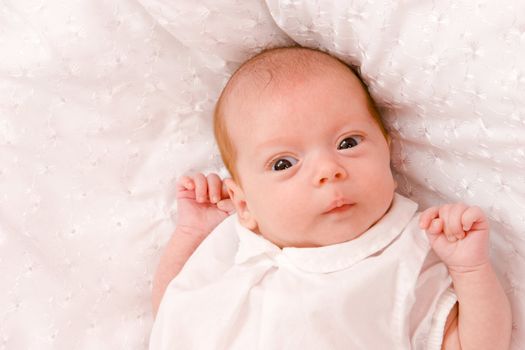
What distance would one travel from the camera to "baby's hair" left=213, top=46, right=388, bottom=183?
1449 mm

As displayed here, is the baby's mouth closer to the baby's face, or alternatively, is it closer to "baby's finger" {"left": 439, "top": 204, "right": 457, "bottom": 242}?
the baby's face

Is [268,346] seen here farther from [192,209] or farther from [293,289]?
[192,209]

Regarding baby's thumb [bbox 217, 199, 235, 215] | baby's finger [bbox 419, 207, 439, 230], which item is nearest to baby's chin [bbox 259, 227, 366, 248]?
baby's finger [bbox 419, 207, 439, 230]

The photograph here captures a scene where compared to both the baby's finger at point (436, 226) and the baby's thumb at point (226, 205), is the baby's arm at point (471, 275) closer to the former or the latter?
the baby's finger at point (436, 226)

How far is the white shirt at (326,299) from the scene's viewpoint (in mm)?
1353

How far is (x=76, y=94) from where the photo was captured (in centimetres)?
166

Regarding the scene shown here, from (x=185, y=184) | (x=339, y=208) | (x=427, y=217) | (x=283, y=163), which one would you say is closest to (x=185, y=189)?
(x=185, y=184)

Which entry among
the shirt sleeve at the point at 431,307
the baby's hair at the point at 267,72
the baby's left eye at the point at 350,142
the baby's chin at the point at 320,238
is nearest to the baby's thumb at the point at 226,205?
the baby's hair at the point at 267,72

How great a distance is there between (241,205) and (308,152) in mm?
206

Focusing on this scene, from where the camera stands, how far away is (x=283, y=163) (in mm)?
1420

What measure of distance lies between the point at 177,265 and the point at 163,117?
332 millimetres

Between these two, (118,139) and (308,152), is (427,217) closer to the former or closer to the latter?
(308,152)

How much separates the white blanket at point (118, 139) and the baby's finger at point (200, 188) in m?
0.06

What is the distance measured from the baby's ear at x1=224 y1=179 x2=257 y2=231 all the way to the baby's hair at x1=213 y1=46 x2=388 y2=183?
0.02 m
